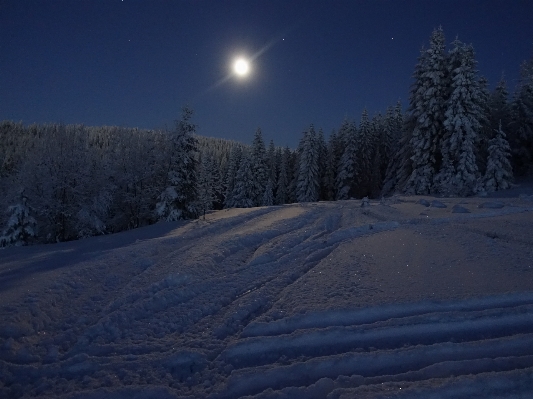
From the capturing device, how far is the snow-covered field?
3.58 meters

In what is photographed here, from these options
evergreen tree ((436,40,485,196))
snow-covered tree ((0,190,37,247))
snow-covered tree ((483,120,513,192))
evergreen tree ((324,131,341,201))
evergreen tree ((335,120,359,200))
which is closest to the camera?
snow-covered tree ((0,190,37,247))

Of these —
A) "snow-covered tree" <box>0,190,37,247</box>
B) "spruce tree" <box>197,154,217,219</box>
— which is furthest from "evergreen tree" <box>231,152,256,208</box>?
"snow-covered tree" <box>0,190,37,247</box>

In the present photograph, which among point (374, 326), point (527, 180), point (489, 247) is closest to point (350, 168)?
point (527, 180)

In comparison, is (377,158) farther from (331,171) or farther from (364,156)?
(331,171)

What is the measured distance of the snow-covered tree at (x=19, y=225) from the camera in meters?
21.9

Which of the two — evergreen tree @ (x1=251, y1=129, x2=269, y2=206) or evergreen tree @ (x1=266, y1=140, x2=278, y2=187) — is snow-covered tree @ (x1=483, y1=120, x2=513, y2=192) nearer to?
evergreen tree @ (x1=251, y1=129, x2=269, y2=206)

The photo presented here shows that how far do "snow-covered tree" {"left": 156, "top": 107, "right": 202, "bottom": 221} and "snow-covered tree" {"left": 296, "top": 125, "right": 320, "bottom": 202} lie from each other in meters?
17.1

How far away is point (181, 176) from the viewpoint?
27297mm

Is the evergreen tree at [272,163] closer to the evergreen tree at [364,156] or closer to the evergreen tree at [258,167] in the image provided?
the evergreen tree at [258,167]

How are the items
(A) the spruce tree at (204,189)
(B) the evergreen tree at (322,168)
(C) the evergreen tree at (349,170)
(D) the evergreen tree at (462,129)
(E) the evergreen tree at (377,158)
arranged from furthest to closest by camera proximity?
(B) the evergreen tree at (322,168)
(E) the evergreen tree at (377,158)
(C) the evergreen tree at (349,170)
(A) the spruce tree at (204,189)
(D) the evergreen tree at (462,129)

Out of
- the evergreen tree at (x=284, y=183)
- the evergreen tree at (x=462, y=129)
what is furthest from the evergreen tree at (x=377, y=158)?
the evergreen tree at (x=462, y=129)

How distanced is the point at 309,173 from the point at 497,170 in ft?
70.6

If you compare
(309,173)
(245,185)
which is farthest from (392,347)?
(245,185)

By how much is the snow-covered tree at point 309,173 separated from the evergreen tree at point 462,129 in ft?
59.8
